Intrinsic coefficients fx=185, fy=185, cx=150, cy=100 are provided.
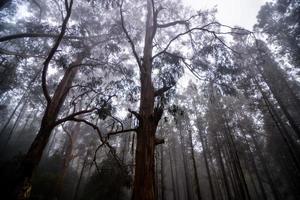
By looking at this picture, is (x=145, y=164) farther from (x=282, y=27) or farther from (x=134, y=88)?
(x=282, y=27)

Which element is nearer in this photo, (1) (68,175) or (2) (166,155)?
(1) (68,175)

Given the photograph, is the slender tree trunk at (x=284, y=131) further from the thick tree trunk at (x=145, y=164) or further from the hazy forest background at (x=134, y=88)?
the thick tree trunk at (x=145, y=164)

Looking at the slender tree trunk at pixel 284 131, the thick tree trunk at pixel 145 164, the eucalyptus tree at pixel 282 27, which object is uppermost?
the eucalyptus tree at pixel 282 27

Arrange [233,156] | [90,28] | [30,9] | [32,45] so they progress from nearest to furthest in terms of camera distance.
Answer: [90,28], [32,45], [30,9], [233,156]

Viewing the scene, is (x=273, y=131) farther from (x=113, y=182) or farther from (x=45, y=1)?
(x=45, y=1)

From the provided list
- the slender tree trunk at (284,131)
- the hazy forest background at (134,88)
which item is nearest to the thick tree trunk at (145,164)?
the hazy forest background at (134,88)

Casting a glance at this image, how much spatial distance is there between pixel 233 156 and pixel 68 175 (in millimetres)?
19417

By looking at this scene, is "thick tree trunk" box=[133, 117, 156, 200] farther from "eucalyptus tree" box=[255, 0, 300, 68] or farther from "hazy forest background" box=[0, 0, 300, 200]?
"eucalyptus tree" box=[255, 0, 300, 68]

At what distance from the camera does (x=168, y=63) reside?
848 cm

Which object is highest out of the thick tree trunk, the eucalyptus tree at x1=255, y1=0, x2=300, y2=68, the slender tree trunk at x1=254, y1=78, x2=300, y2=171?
the eucalyptus tree at x1=255, y1=0, x2=300, y2=68

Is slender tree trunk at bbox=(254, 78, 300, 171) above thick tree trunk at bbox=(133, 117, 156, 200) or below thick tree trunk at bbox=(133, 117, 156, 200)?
above

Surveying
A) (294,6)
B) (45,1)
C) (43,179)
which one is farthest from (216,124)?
(45,1)

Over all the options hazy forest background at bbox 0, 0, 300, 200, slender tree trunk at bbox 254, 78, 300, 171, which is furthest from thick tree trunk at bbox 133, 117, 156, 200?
slender tree trunk at bbox 254, 78, 300, 171

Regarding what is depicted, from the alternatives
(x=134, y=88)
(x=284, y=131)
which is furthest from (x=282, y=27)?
(x=134, y=88)
